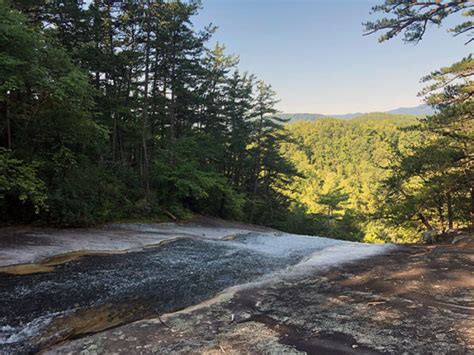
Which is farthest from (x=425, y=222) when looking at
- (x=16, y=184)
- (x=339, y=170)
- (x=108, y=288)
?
(x=339, y=170)

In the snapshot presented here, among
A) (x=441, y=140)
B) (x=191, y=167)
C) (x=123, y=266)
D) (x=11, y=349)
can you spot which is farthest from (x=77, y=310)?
(x=441, y=140)

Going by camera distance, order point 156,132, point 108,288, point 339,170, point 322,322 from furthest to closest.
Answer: point 339,170, point 156,132, point 108,288, point 322,322

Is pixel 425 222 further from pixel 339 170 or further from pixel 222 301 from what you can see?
pixel 339 170

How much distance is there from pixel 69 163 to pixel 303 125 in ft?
311

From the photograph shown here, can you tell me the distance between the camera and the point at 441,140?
13.8m

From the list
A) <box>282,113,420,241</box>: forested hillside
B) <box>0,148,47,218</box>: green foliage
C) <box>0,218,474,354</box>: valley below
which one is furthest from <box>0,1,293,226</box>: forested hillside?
<box>282,113,420,241</box>: forested hillside

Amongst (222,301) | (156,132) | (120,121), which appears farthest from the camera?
(156,132)

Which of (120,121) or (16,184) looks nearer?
(16,184)

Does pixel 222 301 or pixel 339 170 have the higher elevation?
pixel 339 170

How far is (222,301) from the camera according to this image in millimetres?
4586

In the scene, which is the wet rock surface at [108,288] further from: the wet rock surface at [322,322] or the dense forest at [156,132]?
the dense forest at [156,132]

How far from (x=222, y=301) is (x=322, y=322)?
145cm

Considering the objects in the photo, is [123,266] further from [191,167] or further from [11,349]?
[191,167]

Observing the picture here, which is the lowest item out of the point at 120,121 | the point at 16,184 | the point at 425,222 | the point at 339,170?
the point at 425,222
